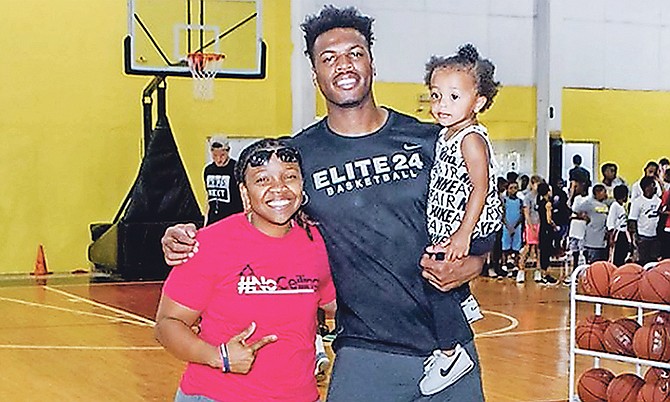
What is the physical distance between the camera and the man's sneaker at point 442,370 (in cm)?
357

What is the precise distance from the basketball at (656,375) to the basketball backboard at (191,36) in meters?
12.2

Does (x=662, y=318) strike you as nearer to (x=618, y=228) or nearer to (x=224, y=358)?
(x=224, y=358)

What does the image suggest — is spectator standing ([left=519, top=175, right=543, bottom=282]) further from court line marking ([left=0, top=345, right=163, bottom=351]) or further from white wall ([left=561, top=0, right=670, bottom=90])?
court line marking ([left=0, top=345, right=163, bottom=351])

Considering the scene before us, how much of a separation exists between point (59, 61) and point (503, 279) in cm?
779

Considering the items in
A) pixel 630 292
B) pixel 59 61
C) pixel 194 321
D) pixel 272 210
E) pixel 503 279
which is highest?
pixel 59 61

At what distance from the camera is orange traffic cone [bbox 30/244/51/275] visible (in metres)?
18.1

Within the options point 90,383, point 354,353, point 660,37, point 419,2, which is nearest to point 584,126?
point 660,37

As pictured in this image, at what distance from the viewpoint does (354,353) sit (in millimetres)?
3672

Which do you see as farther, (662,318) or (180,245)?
(662,318)

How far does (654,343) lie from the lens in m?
6.59

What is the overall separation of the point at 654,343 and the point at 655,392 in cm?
29

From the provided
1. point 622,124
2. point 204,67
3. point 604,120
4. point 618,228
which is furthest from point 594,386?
point 622,124

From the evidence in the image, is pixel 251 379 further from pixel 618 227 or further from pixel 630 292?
pixel 618 227

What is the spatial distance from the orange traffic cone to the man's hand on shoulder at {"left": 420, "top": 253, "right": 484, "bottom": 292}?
15.3m
